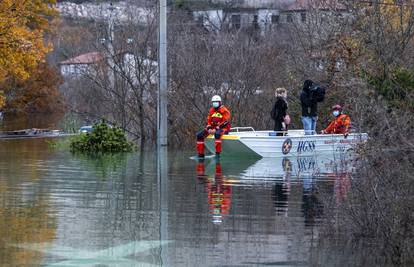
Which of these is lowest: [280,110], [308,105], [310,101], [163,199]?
[163,199]

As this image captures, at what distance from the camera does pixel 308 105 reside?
24094 mm

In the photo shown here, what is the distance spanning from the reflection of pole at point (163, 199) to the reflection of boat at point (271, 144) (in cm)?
166

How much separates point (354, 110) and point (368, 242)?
1.91m

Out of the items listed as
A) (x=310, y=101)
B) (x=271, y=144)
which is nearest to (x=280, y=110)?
(x=271, y=144)

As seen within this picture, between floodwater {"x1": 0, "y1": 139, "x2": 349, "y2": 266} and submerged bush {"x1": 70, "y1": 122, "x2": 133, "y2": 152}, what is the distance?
15.6ft

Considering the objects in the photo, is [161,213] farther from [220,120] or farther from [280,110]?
[280,110]

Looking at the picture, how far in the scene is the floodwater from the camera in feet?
31.9

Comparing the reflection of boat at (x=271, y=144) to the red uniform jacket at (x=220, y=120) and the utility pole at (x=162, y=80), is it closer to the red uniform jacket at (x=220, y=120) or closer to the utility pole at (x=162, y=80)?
the red uniform jacket at (x=220, y=120)

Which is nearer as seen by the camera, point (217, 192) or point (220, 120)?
point (217, 192)

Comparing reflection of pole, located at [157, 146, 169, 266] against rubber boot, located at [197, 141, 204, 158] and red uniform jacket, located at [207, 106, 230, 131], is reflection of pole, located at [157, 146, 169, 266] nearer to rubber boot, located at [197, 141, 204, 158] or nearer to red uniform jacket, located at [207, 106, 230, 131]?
rubber boot, located at [197, 141, 204, 158]

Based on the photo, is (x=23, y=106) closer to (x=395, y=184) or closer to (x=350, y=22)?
(x=350, y=22)

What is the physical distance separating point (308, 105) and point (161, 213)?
1202 centimetres

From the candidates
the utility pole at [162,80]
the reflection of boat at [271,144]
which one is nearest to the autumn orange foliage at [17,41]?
the utility pole at [162,80]

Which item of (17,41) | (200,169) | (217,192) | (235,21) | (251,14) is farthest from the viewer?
(251,14)
